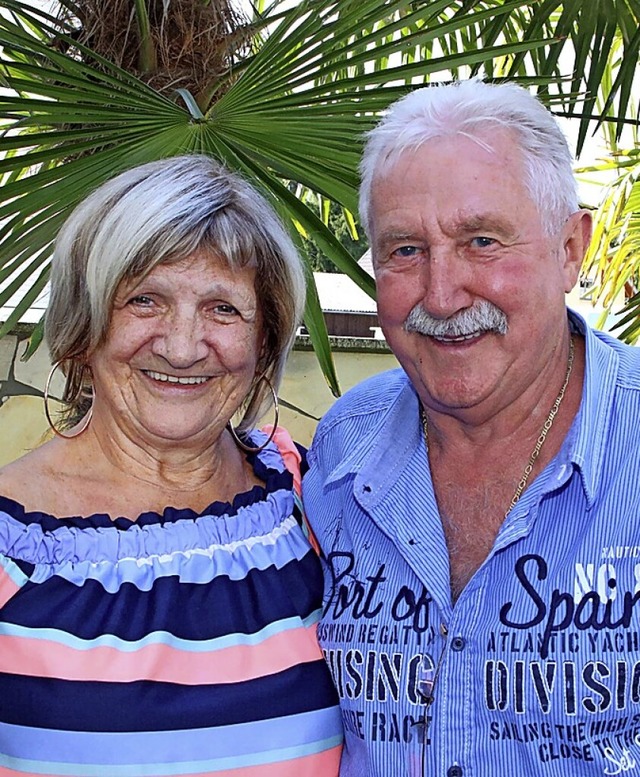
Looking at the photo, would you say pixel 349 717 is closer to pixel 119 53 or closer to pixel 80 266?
pixel 80 266

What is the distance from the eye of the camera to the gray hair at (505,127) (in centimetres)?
150

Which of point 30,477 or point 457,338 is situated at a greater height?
point 457,338

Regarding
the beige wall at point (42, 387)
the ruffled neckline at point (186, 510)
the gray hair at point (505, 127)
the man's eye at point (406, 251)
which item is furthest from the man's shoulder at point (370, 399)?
the beige wall at point (42, 387)

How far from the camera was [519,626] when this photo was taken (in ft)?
4.65

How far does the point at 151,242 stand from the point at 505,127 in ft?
2.04

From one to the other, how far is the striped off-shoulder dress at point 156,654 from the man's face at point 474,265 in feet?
1.60

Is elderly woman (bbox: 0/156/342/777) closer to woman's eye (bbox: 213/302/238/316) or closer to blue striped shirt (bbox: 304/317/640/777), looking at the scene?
woman's eye (bbox: 213/302/238/316)

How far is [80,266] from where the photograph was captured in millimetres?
1716

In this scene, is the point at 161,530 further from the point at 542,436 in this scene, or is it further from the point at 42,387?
the point at 42,387

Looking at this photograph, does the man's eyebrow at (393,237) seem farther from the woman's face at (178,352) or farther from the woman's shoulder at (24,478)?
the woman's shoulder at (24,478)

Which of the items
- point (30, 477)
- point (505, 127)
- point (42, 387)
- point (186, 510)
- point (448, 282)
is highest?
point (505, 127)

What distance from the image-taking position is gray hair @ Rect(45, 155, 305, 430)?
1659 mm

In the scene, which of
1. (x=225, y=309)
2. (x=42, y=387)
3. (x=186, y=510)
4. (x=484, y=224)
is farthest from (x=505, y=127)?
(x=42, y=387)

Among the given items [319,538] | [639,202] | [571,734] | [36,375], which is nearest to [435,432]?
[319,538]
